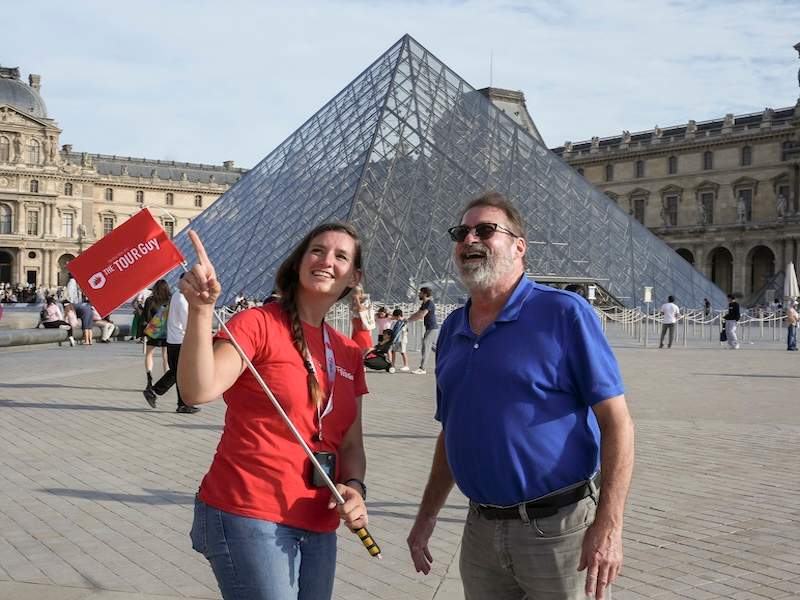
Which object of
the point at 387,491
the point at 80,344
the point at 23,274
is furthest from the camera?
the point at 23,274

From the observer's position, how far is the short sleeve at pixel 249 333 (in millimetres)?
2273

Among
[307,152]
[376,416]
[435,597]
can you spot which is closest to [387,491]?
[435,597]

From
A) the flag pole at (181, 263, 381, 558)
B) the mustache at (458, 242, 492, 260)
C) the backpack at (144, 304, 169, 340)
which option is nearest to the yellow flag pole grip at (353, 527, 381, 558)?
the flag pole at (181, 263, 381, 558)

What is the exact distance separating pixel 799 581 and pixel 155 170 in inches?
3422

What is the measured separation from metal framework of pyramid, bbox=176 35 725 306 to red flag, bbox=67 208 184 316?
65.7 feet

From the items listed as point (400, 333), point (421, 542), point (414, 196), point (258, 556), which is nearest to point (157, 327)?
point (400, 333)

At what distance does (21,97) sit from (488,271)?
77929 millimetres

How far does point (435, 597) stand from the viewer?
3627 mm

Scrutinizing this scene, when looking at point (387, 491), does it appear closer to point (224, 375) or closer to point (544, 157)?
point (224, 375)

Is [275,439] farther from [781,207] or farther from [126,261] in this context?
[781,207]

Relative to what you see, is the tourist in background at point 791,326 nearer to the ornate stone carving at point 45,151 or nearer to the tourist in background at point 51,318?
the tourist in background at point 51,318

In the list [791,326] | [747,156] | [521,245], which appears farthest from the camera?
[747,156]

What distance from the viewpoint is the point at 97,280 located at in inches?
108

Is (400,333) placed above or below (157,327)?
below
